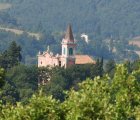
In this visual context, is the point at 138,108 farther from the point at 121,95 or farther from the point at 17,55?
the point at 17,55

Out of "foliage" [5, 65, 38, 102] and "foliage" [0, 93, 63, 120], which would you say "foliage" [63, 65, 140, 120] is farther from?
"foliage" [5, 65, 38, 102]

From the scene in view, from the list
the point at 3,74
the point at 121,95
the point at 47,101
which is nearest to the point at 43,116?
the point at 47,101

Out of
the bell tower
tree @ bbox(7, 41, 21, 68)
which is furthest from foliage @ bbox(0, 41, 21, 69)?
the bell tower

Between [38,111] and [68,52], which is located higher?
[68,52]

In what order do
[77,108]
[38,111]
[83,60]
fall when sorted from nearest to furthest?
[38,111], [77,108], [83,60]

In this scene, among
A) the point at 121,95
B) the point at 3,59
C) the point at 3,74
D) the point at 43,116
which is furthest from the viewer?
the point at 3,59

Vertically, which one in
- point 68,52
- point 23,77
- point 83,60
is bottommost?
point 23,77

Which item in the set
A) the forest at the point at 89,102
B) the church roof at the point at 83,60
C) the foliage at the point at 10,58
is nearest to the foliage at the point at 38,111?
the forest at the point at 89,102

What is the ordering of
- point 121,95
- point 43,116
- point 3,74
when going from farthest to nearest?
1. point 121,95
2. point 3,74
3. point 43,116

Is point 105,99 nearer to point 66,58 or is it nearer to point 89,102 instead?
point 89,102

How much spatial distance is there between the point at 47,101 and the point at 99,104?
1246 millimetres

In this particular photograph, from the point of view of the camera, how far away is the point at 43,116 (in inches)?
807

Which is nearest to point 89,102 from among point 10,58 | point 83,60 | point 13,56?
point 10,58

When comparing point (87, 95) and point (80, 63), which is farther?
point (80, 63)
